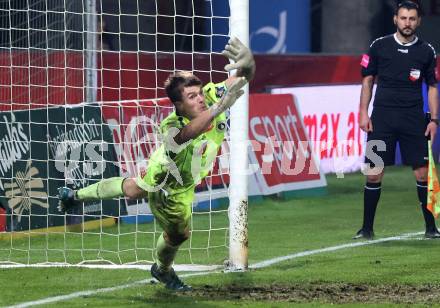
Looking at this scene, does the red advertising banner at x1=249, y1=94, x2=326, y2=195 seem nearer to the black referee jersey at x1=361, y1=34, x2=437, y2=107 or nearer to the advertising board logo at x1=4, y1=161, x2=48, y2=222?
Result: the advertising board logo at x1=4, y1=161, x2=48, y2=222

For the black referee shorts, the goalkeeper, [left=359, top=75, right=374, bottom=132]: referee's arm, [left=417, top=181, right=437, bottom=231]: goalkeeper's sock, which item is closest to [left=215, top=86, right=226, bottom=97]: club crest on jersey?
the goalkeeper

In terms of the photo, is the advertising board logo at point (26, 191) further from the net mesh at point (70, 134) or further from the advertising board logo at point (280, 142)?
the advertising board logo at point (280, 142)

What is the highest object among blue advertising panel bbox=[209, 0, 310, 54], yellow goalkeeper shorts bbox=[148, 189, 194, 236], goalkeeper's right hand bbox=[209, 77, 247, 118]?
blue advertising panel bbox=[209, 0, 310, 54]

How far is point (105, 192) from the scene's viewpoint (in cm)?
909

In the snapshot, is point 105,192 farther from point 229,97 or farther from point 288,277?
point 288,277

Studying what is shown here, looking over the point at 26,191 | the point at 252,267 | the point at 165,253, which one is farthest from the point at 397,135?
the point at 26,191

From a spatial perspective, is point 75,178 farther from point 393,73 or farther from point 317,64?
point 317,64

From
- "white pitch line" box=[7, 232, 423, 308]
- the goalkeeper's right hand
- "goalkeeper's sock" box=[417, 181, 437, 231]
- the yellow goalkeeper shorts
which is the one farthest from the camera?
"goalkeeper's sock" box=[417, 181, 437, 231]

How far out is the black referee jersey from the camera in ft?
39.3

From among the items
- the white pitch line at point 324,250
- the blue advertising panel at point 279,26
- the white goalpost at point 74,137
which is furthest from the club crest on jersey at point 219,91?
the blue advertising panel at point 279,26

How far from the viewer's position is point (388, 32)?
78.6 ft

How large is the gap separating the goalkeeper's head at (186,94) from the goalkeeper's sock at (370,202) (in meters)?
3.59

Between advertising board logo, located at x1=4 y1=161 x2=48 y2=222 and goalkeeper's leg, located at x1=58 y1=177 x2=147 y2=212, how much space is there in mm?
3459

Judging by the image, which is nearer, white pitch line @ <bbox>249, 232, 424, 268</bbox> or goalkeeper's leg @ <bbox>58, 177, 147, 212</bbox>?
goalkeeper's leg @ <bbox>58, 177, 147, 212</bbox>
